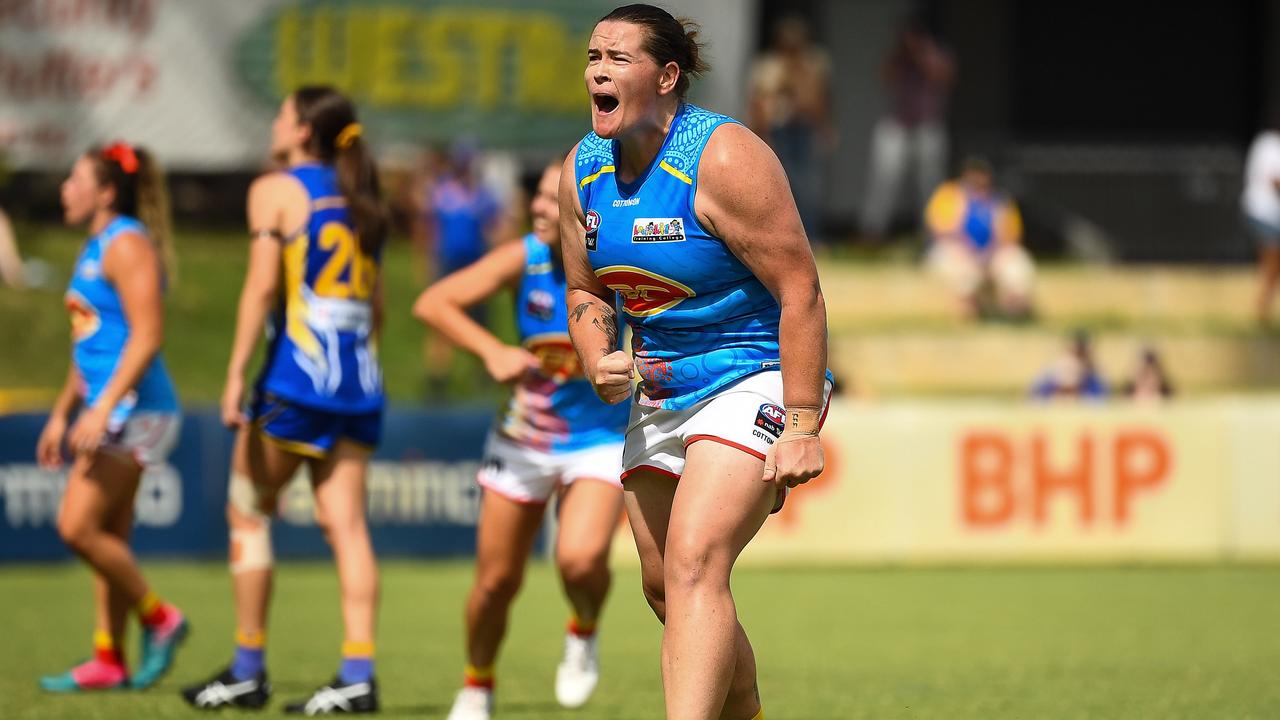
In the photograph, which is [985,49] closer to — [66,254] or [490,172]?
[490,172]

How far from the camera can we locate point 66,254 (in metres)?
20.4

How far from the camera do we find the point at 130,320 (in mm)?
7754

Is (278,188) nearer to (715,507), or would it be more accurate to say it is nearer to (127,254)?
(127,254)

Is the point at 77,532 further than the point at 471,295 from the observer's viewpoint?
Yes

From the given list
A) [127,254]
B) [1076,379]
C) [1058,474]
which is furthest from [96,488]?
[1076,379]

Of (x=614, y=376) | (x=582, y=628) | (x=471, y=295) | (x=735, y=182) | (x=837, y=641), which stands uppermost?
(x=735, y=182)

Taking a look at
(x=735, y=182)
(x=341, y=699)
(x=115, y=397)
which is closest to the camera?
(x=735, y=182)

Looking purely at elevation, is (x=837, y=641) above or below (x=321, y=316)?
below

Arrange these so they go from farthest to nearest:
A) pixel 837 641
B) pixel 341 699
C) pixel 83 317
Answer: pixel 837 641 < pixel 83 317 < pixel 341 699

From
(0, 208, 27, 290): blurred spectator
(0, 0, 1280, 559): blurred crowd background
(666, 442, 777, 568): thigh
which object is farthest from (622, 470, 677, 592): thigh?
(0, 208, 27, 290): blurred spectator

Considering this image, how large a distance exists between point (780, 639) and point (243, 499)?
12.0 ft

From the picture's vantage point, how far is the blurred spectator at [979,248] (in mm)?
19516

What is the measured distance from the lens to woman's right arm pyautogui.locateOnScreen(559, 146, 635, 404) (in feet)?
17.5

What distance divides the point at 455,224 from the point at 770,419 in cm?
1347
